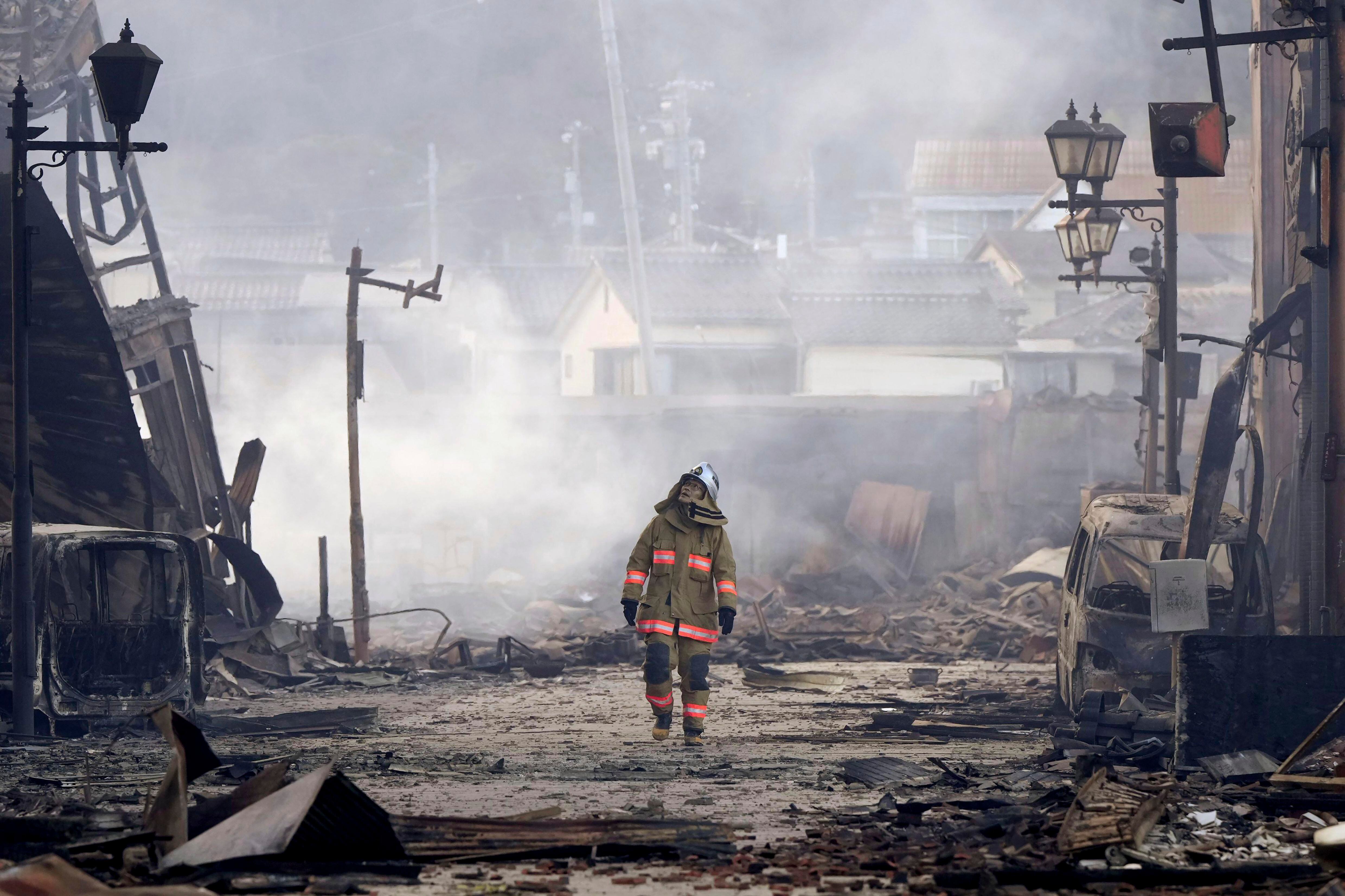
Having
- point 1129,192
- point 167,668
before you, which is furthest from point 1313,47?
point 1129,192

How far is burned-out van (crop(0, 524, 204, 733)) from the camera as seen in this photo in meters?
11.3

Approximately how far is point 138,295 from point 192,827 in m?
44.1

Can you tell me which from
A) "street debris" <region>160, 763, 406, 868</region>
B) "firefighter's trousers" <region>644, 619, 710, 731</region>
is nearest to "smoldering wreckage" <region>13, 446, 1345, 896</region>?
"street debris" <region>160, 763, 406, 868</region>

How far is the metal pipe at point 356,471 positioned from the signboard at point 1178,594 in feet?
33.7

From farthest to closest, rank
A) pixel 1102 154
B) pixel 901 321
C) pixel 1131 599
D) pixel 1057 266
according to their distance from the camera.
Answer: pixel 1057 266 → pixel 901 321 → pixel 1102 154 → pixel 1131 599

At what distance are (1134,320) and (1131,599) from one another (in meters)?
28.7

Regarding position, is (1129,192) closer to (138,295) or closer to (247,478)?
(138,295)

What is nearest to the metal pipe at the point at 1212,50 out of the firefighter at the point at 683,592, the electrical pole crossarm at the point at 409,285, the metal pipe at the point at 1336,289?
the metal pipe at the point at 1336,289

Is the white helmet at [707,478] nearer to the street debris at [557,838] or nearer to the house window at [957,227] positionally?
the street debris at [557,838]

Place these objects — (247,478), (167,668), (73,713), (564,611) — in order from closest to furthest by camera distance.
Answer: (73,713), (167,668), (247,478), (564,611)

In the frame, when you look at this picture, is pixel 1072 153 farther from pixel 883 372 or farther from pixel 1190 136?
pixel 883 372

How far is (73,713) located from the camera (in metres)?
11.2

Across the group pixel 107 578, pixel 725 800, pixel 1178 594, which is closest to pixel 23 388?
pixel 107 578

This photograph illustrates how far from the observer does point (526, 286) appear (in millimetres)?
48156
